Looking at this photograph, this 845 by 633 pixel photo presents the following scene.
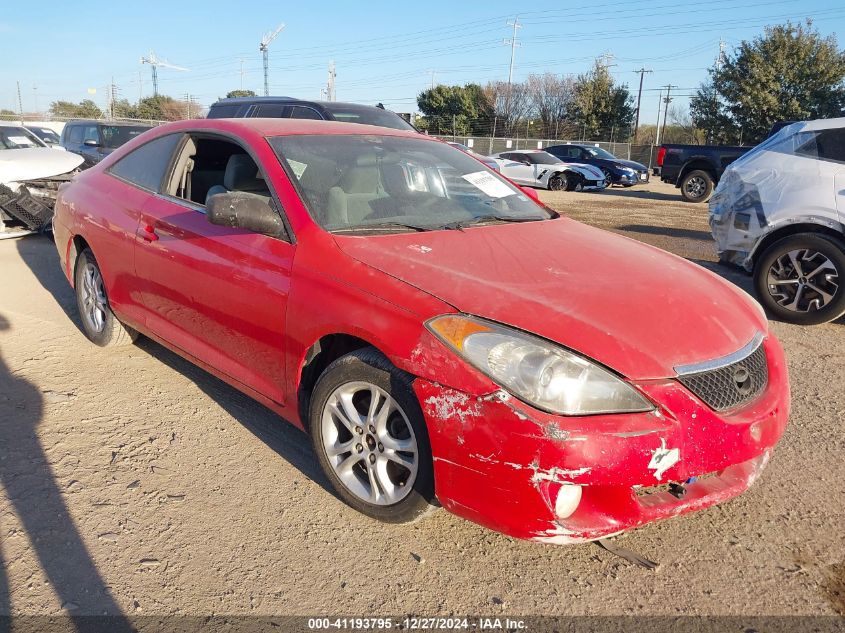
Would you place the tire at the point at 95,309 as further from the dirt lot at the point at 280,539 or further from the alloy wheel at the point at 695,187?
the alloy wheel at the point at 695,187

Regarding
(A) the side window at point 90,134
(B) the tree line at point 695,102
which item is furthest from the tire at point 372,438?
(B) the tree line at point 695,102

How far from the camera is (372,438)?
2.54m

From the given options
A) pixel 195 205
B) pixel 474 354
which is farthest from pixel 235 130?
pixel 474 354

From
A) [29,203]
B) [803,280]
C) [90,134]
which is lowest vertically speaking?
[803,280]

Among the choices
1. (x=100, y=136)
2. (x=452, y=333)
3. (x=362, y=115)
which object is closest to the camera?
(x=452, y=333)

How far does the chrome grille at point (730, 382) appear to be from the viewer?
2.21 metres

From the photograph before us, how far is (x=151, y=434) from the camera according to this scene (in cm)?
334

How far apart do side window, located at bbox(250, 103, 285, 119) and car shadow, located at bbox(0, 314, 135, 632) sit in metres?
6.27

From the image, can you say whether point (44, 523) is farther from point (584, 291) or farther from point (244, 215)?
point (584, 291)

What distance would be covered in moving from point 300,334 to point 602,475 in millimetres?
1316

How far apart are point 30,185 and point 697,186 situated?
1448 centimetres

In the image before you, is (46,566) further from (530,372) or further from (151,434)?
(530,372)

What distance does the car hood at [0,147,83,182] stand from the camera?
26.7 ft

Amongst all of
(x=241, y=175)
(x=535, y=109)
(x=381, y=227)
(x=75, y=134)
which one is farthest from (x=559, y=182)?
(x=535, y=109)
